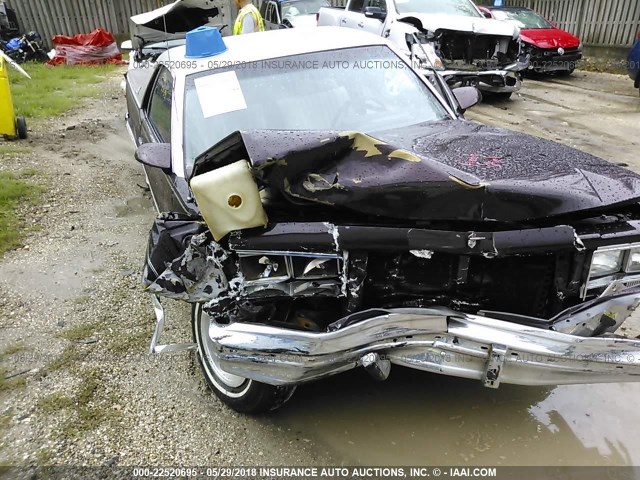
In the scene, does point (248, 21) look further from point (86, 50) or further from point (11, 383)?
point (86, 50)

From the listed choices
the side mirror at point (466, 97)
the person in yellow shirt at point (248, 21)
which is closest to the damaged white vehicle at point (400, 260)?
the side mirror at point (466, 97)

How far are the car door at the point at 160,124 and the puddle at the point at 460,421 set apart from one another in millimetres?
1385

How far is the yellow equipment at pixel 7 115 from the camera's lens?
7074 millimetres

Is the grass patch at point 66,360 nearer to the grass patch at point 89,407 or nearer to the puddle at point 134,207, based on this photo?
the grass patch at point 89,407

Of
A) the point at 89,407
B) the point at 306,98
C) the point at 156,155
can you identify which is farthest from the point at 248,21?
the point at 89,407

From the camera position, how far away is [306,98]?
3.26 metres

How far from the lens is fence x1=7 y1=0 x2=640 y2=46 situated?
13664mm

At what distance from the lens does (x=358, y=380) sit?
2900 mm

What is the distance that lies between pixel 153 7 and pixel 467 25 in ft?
40.1

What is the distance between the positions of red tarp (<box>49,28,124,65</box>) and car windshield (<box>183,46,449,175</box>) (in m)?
12.9

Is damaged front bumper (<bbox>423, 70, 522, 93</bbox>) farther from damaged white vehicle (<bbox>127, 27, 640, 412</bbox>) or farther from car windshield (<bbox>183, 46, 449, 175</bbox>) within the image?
damaged white vehicle (<bbox>127, 27, 640, 412</bbox>)

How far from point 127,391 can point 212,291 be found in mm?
1037

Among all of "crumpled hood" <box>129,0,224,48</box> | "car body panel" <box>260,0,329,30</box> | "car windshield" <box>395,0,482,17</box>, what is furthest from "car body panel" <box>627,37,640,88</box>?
"crumpled hood" <box>129,0,224,48</box>

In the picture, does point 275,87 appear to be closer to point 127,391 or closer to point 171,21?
point 127,391
